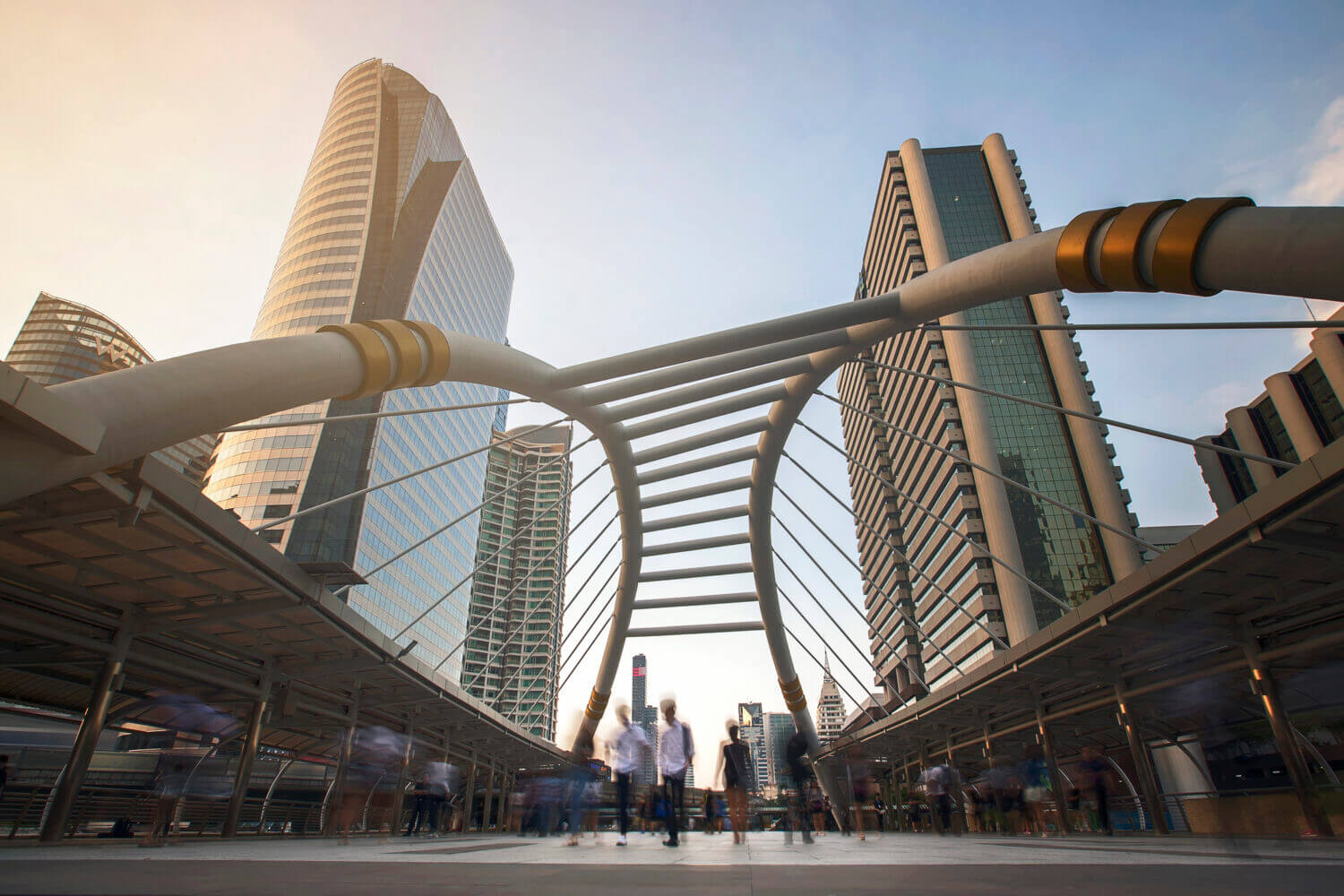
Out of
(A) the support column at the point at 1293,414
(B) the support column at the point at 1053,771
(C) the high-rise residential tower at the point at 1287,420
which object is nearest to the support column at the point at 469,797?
(B) the support column at the point at 1053,771

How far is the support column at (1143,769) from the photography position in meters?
12.2

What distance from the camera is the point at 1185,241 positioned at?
630cm

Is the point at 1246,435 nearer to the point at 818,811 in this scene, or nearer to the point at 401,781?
the point at 818,811

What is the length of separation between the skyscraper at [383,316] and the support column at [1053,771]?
39.7m

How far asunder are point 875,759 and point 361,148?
292 feet

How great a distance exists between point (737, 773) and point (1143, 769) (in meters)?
7.91

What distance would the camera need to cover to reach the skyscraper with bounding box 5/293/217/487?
94.9 meters

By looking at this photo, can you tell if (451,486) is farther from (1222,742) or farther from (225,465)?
(1222,742)

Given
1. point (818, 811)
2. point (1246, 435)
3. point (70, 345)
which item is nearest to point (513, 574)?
point (70, 345)

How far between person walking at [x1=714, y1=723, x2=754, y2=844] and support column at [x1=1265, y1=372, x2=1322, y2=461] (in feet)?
174

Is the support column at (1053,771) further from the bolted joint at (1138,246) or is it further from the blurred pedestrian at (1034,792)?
the bolted joint at (1138,246)

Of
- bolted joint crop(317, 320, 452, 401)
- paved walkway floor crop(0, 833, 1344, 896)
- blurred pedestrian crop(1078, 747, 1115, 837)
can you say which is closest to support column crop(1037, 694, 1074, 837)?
blurred pedestrian crop(1078, 747, 1115, 837)

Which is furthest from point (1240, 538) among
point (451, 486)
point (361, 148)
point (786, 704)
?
point (361, 148)

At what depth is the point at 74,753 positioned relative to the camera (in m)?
9.02
